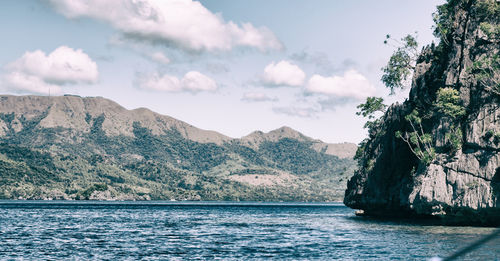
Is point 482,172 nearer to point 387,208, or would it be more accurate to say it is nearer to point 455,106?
point 455,106

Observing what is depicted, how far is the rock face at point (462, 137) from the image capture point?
6631 centimetres

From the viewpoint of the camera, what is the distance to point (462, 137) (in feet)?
235

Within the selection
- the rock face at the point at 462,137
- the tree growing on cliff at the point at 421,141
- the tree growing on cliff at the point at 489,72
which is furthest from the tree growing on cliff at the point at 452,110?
the tree growing on cliff at the point at 489,72

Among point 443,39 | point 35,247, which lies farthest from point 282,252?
point 443,39

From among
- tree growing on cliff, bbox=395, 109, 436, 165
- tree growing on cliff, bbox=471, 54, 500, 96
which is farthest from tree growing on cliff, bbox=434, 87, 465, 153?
tree growing on cliff, bbox=471, 54, 500, 96

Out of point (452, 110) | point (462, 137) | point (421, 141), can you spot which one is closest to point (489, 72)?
point (452, 110)

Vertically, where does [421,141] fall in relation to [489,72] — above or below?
below

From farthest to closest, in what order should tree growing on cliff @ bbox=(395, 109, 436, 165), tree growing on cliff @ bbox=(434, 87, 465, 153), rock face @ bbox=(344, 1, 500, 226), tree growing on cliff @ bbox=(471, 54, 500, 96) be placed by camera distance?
tree growing on cliff @ bbox=(395, 109, 436, 165) < tree growing on cliff @ bbox=(434, 87, 465, 153) < tree growing on cliff @ bbox=(471, 54, 500, 96) < rock face @ bbox=(344, 1, 500, 226)

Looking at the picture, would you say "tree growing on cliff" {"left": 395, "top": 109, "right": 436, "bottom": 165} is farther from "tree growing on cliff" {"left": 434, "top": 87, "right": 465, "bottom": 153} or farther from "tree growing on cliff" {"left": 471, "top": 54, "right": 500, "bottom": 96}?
"tree growing on cliff" {"left": 471, "top": 54, "right": 500, "bottom": 96}

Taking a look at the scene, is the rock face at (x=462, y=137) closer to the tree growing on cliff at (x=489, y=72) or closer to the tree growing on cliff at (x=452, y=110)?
the tree growing on cliff at (x=452, y=110)

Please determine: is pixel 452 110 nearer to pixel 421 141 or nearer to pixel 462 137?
pixel 462 137

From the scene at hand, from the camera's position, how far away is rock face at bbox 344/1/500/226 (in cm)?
6631

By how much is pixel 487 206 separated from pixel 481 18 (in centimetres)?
3112

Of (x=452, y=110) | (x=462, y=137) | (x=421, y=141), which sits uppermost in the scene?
(x=452, y=110)
